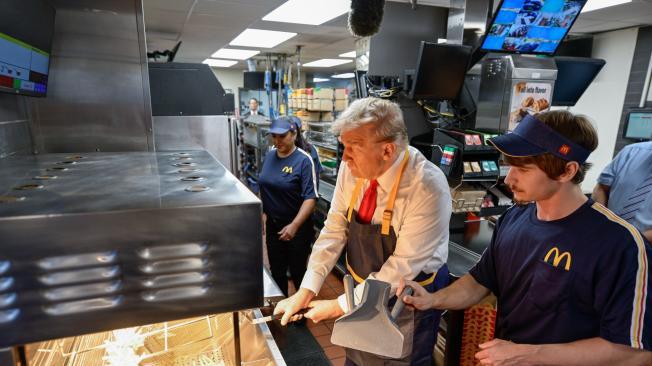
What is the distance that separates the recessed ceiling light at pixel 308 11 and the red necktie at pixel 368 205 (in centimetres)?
325

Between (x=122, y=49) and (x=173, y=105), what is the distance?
679mm

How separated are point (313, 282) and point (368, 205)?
399 millimetres

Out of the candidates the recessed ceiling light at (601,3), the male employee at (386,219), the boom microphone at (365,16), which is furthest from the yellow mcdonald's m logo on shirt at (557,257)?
the recessed ceiling light at (601,3)

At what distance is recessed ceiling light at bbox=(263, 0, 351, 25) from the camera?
4230mm

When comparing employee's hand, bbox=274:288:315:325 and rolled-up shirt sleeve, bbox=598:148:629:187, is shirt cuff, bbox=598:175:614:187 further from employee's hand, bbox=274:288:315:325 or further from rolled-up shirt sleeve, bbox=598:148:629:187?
employee's hand, bbox=274:288:315:325

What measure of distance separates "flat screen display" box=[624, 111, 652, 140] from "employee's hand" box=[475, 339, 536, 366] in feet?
16.8

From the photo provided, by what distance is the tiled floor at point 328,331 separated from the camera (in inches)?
111

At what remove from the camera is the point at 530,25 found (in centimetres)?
256

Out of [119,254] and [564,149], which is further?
[564,149]

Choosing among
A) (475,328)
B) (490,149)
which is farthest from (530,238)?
(490,149)

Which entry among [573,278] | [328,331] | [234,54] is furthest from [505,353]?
[234,54]

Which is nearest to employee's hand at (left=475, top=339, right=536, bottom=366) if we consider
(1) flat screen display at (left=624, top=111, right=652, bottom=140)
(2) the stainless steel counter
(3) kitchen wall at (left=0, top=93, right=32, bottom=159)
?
(2) the stainless steel counter

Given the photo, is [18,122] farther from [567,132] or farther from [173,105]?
[567,132]

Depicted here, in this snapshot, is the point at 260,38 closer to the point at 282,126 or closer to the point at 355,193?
the point at 282,126
